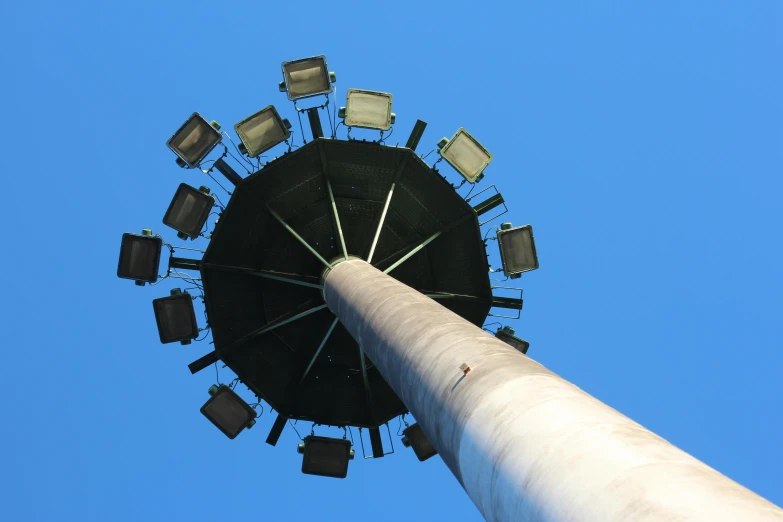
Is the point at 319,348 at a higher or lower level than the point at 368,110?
lower

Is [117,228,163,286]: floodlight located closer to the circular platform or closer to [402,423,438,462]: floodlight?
the circular platform

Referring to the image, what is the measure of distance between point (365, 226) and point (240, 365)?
6.06 m

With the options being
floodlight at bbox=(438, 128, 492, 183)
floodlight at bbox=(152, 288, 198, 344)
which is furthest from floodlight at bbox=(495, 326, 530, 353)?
floodlight at bbox=(152, 288, 198, 344)

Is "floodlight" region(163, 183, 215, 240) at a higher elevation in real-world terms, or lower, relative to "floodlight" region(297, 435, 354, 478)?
higher

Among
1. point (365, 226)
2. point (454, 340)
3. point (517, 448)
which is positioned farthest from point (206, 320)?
point (517, 448)

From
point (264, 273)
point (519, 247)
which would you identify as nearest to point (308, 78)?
point (264, 273)

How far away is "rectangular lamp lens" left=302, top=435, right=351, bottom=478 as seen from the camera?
21.2 m

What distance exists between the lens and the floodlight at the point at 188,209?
58.1 feet

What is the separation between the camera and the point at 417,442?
2183 centimetres

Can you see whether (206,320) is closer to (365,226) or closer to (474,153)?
(365,226)

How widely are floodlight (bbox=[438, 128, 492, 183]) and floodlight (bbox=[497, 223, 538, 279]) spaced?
6.29ft

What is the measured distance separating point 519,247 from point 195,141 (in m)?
9.94

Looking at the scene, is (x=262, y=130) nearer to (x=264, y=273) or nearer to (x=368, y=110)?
(x=368, y=110)

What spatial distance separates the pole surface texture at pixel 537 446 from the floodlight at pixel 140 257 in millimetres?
11865
